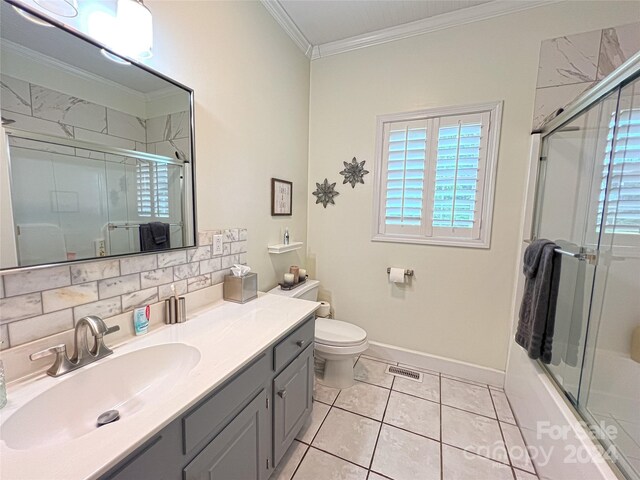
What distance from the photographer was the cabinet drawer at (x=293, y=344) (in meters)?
1.24

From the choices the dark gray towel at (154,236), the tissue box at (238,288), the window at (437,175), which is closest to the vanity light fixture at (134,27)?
the dark gray towel at (154,236)

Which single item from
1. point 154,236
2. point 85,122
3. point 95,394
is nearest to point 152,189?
point 154,236

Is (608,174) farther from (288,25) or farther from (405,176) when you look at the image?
(288,25)

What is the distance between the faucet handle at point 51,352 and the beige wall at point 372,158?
78.2 inches

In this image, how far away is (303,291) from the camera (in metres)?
2.25

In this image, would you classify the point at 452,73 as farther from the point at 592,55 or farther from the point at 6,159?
the point at 6,159

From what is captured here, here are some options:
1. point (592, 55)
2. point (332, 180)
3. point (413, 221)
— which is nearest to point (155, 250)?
point (332, 180)

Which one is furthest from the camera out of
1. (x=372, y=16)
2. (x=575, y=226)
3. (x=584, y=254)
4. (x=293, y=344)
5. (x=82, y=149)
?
(x=372, y=16)

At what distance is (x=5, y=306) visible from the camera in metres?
0.82

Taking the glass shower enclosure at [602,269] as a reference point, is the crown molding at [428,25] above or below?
above

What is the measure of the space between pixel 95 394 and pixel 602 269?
7.86 ft

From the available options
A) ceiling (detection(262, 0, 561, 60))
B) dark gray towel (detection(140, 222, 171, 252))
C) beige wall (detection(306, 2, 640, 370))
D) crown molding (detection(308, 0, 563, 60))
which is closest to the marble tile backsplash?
dark gray towel (detection(140, 222, 171, 252))

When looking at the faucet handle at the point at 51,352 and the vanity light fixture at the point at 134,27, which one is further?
the vanity light fixture at the point at 134,27

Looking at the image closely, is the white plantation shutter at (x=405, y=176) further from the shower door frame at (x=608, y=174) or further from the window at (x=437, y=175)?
the shower door frame at (x=608, y=174)
